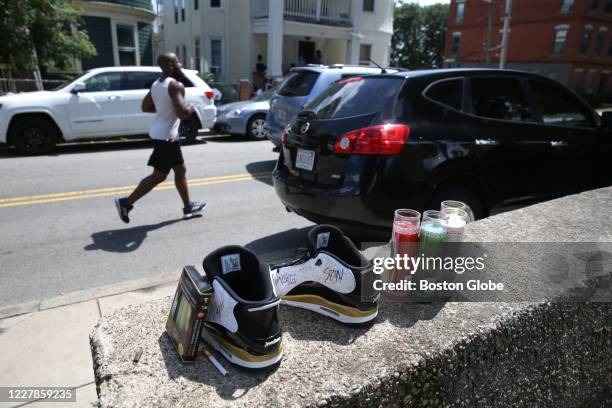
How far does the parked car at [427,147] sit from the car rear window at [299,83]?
417 cm

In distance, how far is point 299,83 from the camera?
8.97 meters

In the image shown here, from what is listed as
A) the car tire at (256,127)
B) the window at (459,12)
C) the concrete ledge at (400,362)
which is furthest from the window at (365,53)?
the concrete ledge at (400,362)

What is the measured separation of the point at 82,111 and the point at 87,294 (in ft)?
25.3

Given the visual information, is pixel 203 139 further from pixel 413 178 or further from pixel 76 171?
pixel 413 178

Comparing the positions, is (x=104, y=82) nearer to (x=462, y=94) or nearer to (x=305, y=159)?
(x=305, y=159)

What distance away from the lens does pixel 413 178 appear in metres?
3.78

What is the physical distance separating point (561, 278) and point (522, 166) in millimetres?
2612

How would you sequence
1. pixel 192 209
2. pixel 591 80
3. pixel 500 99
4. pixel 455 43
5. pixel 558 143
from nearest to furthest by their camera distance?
1. pixel 500 99
2. pixel 558 143
3. pixel 192 209
4. pixel 591 80
5. pixel 455 43

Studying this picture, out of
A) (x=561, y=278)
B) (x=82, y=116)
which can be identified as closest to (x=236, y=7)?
(x=82, y=116)

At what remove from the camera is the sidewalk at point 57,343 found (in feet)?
9.18

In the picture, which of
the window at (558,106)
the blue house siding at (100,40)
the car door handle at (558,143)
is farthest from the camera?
the blue house siding at (100,40)

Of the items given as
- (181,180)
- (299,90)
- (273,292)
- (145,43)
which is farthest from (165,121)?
(145,43)

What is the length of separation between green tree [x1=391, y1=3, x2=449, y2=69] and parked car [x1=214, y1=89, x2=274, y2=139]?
2447 inches

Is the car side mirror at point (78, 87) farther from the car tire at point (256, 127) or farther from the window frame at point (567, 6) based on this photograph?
the window frame at point (567, 6)
